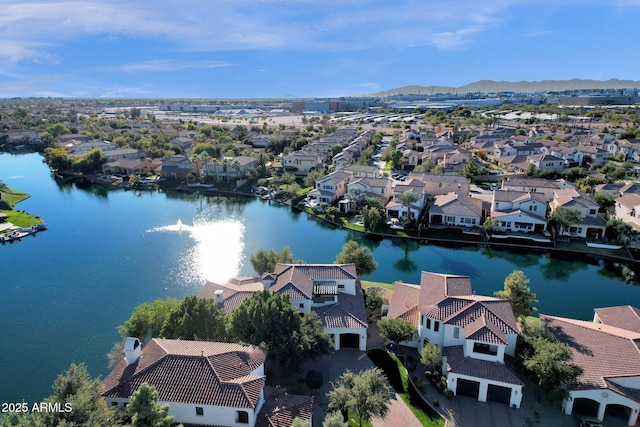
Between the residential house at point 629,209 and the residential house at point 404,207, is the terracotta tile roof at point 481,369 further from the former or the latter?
the residential house at point 629,209

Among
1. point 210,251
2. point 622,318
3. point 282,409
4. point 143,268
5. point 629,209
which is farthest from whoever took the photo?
point 629,209

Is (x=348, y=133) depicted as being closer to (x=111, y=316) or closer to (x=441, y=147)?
(x=441, y=147)

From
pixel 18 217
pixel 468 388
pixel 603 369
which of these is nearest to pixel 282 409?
pixel 468 388

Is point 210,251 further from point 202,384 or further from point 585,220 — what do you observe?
point 585,220

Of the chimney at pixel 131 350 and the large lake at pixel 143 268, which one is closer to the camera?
the chimney at pixel 131 350

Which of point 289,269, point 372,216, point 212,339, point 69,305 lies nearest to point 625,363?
point 289,269

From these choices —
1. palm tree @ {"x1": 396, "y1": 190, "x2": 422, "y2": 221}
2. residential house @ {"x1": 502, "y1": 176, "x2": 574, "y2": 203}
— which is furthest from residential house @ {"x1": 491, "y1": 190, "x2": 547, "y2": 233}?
palm tree @ {"x1": 396, "y1": 190, "x2": 422, "y2": 221}

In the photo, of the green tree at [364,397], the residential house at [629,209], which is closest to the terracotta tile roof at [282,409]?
the green tree at [364,397]

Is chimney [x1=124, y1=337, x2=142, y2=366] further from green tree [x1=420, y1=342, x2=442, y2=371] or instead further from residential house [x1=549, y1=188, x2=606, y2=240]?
residential house [x1=549, y1=188, x2=606, y2=240]
